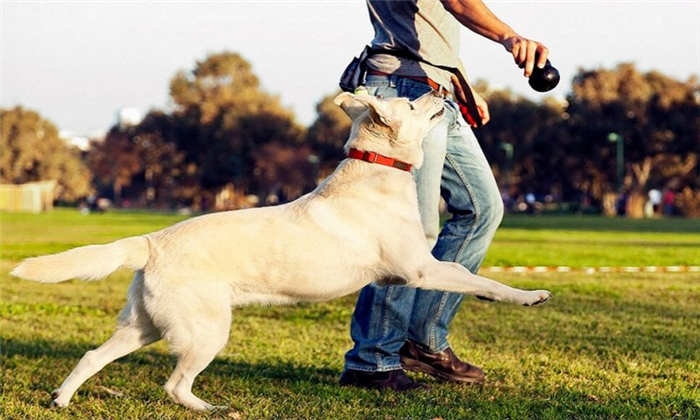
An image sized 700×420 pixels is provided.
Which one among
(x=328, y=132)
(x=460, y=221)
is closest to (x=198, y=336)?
(x=460, y=221)

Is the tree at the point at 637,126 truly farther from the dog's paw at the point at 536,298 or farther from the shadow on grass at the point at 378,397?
the dog's paw at the point at 536,298

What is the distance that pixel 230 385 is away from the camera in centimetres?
541

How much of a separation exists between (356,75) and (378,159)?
2.61 ft

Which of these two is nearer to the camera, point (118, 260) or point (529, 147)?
point (118, 260)

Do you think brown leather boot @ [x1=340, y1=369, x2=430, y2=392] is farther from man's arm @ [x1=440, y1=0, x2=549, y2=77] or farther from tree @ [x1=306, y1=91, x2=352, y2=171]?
A: tree @ [x1=306, y1=91, x2=352, y2=171]

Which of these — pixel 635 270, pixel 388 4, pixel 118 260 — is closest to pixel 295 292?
pixel 118 260

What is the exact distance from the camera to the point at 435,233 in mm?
5449

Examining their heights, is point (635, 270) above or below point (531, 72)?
below

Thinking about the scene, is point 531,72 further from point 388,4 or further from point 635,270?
point 635,270

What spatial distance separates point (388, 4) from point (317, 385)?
2.17 metres

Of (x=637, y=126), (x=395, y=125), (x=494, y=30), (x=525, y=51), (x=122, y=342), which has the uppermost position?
(x=494, y=30)

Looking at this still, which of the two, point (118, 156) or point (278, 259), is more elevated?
point (278, 259)

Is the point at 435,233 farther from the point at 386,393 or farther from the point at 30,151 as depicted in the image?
the point at 30,151

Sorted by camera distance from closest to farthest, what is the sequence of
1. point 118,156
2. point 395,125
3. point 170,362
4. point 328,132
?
point 395,125 < point 170,362 < point 328,132 < point 118,156
